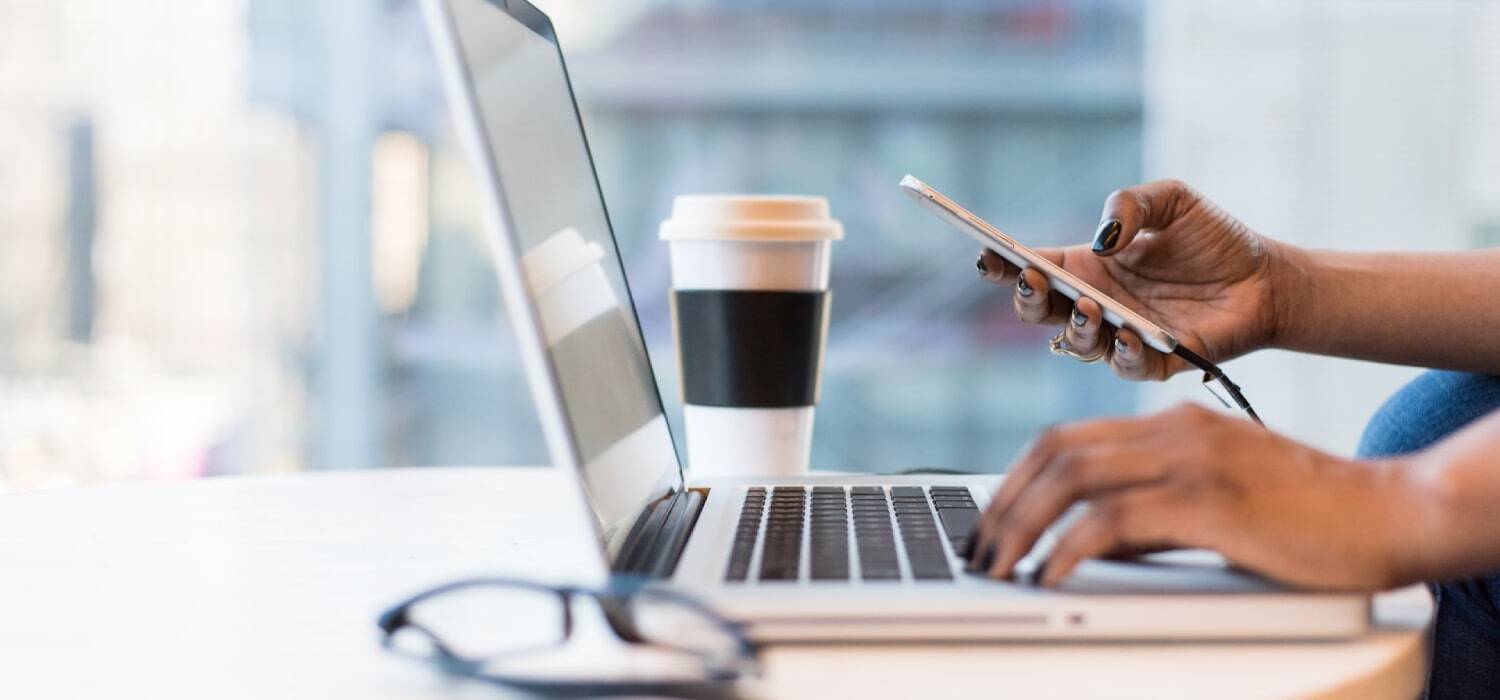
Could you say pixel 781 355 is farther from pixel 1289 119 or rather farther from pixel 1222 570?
pixel 1289 119

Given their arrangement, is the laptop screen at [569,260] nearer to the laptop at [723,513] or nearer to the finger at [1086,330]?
the laptop at [723,513]

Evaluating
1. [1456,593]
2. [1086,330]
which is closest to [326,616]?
[1086,330]

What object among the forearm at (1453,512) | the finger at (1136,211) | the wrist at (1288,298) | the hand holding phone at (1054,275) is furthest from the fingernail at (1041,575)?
the wrist at (1288,298)

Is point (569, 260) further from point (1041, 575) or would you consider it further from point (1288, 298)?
point (1288, 298)

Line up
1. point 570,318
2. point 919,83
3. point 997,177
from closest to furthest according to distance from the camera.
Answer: point 570,318
point 919,83
point 997,177

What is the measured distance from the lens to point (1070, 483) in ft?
1.25

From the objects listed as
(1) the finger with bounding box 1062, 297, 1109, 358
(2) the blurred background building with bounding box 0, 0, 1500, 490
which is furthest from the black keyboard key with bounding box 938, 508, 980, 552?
(2) the blurred background building with bounding box 0, 0, 1500, 490

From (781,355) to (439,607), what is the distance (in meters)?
0.35

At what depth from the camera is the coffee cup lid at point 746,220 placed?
29.5 inches

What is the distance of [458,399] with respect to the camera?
2959 millimetres

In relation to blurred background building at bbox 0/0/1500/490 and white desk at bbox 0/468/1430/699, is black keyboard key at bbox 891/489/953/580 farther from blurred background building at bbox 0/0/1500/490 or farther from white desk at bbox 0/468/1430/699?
blurred background building at bbox 0/0/1500/490

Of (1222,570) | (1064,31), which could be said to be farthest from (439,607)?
(1064,31)

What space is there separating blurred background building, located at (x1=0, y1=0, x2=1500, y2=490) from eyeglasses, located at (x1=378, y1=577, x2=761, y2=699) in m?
2.25

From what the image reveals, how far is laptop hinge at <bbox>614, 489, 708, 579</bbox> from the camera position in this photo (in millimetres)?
417
